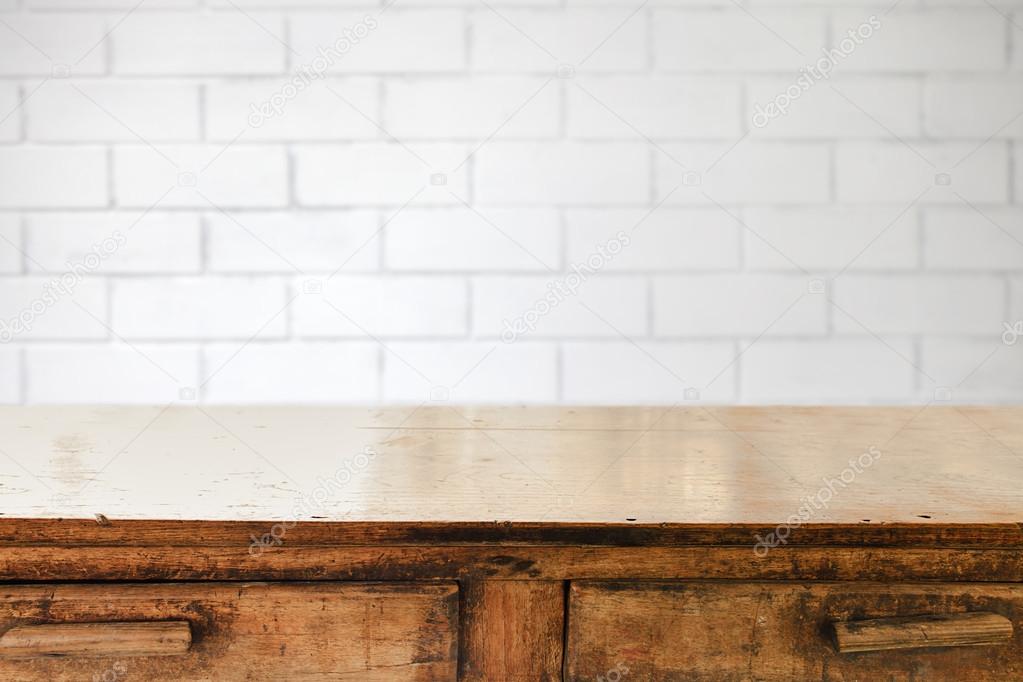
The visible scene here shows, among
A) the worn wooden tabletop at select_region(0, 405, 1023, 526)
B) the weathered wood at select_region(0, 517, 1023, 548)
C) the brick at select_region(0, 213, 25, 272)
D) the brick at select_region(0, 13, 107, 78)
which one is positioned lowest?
the weathered wood at select_region(0, 517, 1023, 548)

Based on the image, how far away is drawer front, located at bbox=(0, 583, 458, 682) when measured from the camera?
0.54 metres

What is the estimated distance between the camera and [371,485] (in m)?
0.63

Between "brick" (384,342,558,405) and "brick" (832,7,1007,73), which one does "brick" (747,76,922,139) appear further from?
"brick" (384,342,558,405)

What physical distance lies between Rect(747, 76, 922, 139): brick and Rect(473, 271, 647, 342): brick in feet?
1.34

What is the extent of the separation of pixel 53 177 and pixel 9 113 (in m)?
0.15

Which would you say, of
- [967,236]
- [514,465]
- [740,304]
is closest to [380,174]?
[740,304]

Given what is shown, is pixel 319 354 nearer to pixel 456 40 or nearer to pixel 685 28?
pixel 456 40

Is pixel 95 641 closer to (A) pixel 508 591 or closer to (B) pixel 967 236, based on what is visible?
(A) pixel 508 591

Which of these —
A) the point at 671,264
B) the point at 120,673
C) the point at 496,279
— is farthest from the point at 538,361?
the point at 120,673

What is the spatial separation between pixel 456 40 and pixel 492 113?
0.16 m

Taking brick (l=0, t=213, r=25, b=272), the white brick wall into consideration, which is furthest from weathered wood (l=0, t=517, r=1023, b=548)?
brick (l=0, t=213, r=25, b=272)

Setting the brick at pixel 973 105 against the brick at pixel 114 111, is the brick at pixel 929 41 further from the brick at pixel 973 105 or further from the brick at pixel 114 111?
the brick at pixel 114 111

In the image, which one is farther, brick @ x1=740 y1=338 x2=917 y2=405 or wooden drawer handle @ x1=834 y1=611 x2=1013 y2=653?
brick @ x1=740 y1=338 x2=917 y2=405

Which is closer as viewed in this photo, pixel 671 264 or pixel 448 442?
pixel 448 442
